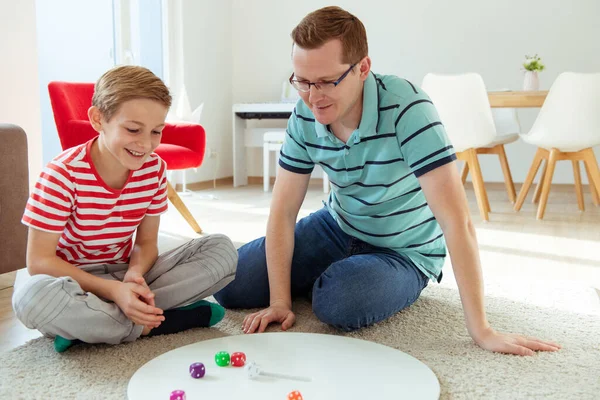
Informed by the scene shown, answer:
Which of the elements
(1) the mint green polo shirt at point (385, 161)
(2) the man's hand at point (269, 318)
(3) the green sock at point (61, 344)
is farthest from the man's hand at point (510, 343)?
(3) the green sock at point (61, 344)

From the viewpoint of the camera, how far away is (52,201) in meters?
1.42

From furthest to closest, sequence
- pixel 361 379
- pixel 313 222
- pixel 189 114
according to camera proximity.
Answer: pixel 189 114 < pixel 313 222 < pixel 361 379

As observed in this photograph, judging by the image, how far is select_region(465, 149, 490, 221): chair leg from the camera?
362cm

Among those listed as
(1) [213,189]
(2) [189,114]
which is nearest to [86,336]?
(2) [189,114]

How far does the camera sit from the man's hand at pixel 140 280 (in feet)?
4.60

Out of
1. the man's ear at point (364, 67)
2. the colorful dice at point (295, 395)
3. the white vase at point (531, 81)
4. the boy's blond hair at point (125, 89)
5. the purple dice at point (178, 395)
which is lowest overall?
the purple dice at point (178, 395)

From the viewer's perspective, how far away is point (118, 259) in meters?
1.63

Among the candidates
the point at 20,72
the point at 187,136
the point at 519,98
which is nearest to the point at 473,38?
the point at 519,98

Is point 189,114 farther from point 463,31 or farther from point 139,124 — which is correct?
point 139,124

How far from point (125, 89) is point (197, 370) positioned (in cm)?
64

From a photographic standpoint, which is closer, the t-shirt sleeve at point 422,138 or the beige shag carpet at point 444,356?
the beige shag carpet at point 444,356

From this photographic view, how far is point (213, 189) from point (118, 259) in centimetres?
378

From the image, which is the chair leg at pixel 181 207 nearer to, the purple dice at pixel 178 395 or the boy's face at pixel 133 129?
the boy's face at pixel 133 129

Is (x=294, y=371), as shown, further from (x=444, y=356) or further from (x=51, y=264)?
(x=51, y=264)
